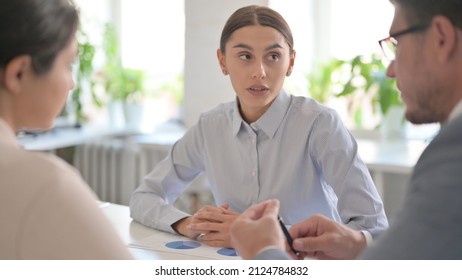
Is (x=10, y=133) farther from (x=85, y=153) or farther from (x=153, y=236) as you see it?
(x=85, y=153)

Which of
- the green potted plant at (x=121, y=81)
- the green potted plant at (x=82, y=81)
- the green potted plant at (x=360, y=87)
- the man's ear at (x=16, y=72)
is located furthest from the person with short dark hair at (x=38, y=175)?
the green potted plant at (x=121, y=81)

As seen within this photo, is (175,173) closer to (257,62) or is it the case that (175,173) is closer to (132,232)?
(132,232)

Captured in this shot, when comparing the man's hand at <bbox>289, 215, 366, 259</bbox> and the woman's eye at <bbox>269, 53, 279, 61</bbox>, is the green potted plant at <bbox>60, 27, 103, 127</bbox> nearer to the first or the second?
the woman's eye at <bbox>269, 53, 279, 61</bbox>

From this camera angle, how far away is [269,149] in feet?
5.31

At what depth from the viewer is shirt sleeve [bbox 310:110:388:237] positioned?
141cm

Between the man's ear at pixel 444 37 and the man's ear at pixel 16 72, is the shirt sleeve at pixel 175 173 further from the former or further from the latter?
the man's ear at pixel 444 37

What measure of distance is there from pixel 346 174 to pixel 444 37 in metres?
0.67

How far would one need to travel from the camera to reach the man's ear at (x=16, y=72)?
810 mm

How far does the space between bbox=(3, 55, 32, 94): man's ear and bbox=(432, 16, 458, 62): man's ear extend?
25.9 inches

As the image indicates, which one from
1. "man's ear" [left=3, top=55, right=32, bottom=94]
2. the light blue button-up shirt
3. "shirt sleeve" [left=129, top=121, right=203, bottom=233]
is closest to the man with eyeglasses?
the light blue button-up shirt

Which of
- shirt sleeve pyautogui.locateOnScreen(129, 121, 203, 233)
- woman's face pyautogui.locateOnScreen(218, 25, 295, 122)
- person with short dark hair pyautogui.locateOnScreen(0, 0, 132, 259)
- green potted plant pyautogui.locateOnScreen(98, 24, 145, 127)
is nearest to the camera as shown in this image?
person with short dark hair pyautogui.locateOnScreen(0, 0, 132, 259)

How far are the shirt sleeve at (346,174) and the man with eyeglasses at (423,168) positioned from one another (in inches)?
10.2
